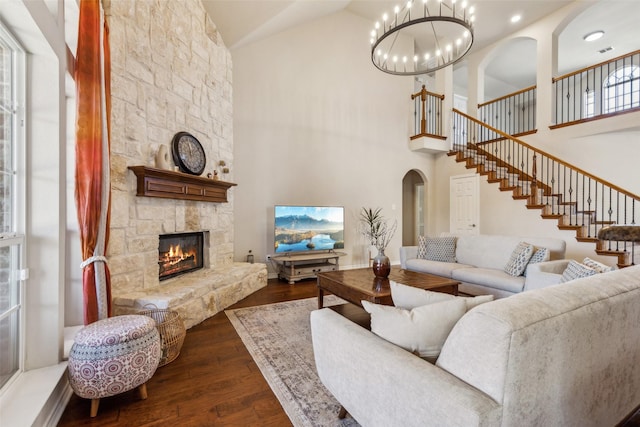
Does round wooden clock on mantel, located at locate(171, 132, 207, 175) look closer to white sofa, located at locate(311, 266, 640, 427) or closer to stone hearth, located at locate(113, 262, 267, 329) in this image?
stone hearth, located at locate(113, 262, 267, 329)

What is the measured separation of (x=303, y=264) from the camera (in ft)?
17.2

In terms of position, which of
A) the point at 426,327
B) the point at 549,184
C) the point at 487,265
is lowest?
the point at 487,265

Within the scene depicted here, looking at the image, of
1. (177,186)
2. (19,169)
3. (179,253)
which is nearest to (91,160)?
(19,169)

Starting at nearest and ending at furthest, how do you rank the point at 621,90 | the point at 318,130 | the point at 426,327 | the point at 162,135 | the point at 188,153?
the point at 426,327
the point at 162,135
the point at 188,153
the point at 318,130
the point at 621,90

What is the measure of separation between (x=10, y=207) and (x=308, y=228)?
3871 mm

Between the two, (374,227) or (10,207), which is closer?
(10,207)

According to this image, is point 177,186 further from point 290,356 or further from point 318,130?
point 318,130

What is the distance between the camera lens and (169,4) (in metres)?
3.40

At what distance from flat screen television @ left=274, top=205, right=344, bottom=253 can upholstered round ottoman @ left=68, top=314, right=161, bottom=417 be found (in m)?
3.17

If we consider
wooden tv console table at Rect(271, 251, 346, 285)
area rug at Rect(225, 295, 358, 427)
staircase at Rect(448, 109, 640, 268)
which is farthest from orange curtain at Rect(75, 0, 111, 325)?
staircase at Rect(448, 109, 640, 268)

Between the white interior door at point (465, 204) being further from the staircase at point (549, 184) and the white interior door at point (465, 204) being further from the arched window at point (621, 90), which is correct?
the arched window at point (621, 90)

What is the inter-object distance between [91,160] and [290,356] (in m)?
2.17

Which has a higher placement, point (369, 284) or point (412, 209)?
point (412, 209)

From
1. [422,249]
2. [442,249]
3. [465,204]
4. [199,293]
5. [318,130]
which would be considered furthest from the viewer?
[465,204]
